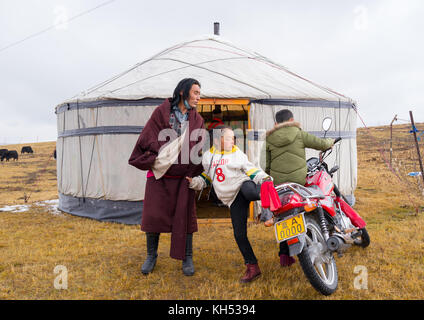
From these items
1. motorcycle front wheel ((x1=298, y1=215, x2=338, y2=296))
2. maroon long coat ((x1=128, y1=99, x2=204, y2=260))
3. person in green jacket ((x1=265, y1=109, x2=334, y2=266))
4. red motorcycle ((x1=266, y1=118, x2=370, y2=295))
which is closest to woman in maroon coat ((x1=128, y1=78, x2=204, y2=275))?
maroon long coat ((x1=128, y1=99, x2=204, y2=260))

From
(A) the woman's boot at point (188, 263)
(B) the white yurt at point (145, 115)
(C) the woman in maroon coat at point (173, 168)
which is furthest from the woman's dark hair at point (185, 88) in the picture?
(B) the white yurt at point (145, 115)

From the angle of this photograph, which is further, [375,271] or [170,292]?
[375,271]

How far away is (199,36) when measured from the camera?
731 centimetres

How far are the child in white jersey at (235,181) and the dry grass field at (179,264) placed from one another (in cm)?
33

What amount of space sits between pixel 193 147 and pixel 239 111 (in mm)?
6057

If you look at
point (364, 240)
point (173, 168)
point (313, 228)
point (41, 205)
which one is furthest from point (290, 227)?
point (41, 205)

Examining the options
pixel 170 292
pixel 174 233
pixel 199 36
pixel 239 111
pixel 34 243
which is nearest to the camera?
pixel 170 292

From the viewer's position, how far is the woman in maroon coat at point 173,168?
9.52 ft

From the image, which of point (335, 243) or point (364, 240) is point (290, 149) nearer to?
point (335, 243)

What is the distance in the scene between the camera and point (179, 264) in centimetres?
337

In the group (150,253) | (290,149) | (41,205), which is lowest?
(150,253)

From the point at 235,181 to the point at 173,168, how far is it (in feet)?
1.96
